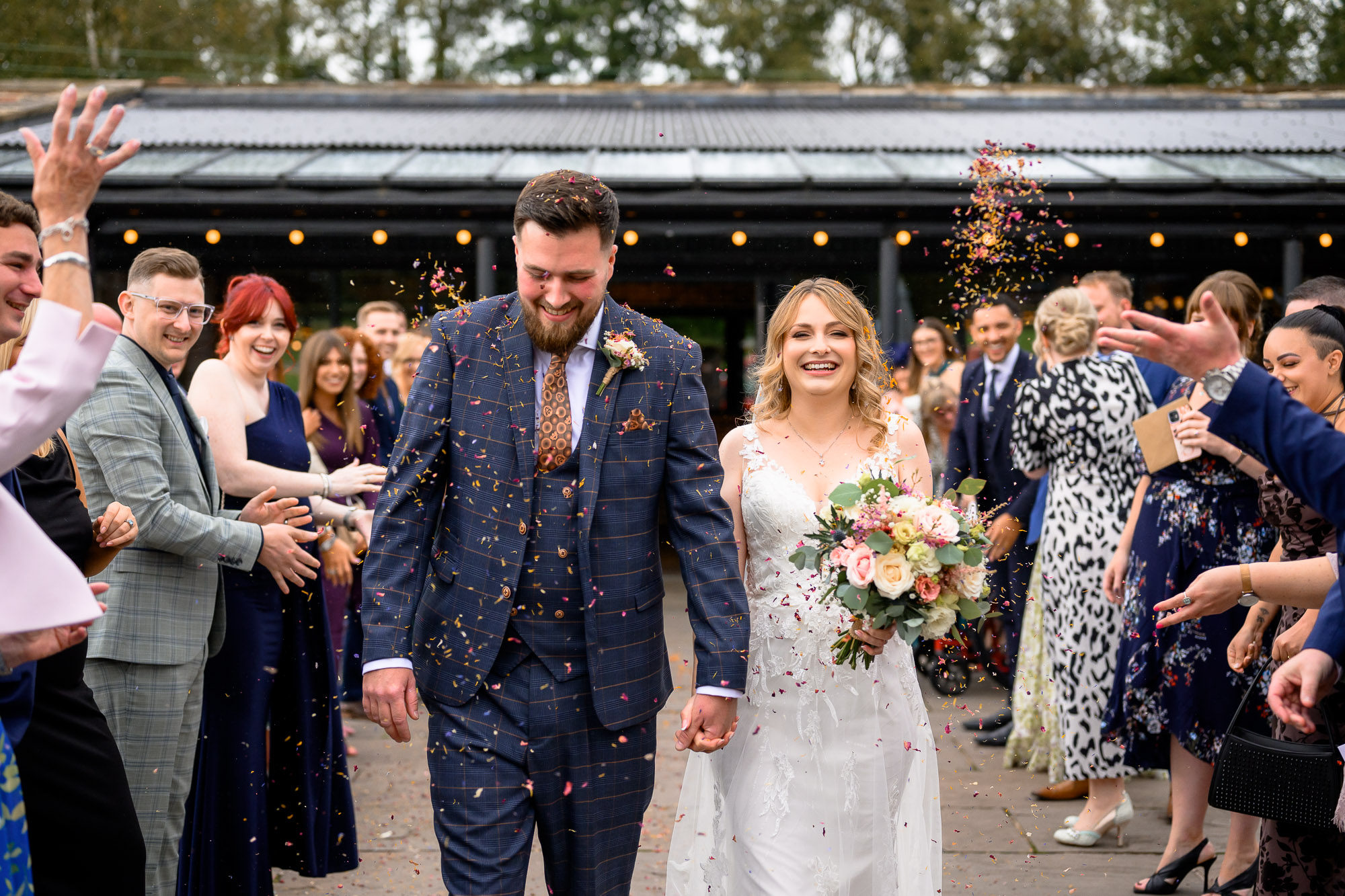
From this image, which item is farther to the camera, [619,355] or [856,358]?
[856,358]

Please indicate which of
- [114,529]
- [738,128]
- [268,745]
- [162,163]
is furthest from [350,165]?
[114,529]

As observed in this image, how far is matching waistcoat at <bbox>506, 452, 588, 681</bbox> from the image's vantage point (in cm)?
279

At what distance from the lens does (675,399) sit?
9.78 ft

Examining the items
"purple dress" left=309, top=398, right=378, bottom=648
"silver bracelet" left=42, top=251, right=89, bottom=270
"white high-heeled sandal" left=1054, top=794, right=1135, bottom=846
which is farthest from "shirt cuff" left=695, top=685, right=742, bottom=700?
"purple dress" left=309, top=398, right=378, bottom=648

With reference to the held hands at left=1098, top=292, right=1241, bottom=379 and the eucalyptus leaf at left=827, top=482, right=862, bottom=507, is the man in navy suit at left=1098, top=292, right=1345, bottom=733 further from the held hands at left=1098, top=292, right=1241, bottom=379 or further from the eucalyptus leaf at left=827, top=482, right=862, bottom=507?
the eucalyptus leaf at left=827, top=482, right=862, bottom=507

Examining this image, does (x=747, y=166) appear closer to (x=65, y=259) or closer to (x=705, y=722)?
(x=705, y=722)

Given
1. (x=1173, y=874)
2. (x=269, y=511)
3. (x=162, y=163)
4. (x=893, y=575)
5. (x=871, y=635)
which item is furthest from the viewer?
(x=162, y=163)

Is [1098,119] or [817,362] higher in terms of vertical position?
[1098,119]

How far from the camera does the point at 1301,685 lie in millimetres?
2598

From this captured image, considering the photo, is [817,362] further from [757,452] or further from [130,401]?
[130,401]

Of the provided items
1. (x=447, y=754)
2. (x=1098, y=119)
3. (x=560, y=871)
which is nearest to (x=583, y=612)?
(x=447, y=754)

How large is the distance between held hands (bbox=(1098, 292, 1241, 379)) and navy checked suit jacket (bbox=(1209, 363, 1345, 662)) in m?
0.07

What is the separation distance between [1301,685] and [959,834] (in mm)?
2501

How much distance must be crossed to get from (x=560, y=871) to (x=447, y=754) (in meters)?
0.44
